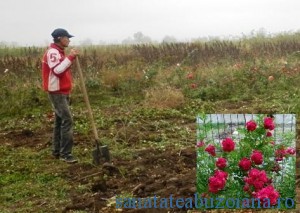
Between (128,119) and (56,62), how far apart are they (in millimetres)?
2540

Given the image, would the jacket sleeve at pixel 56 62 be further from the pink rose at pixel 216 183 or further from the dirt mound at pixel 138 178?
the pink rose at pixel 216 183

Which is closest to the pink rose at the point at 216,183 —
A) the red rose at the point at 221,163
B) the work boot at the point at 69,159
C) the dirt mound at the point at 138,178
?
the red rose at the point at 221,163

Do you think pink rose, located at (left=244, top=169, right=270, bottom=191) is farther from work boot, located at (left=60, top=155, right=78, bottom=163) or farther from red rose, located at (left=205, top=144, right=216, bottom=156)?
work boot, located at (left=60, top=155, right=78, bottom=163)

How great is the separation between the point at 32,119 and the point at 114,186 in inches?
173

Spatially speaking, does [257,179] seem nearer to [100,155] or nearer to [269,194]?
[269,194]

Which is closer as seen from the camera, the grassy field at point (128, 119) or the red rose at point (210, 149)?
the red rose at point (210, 149)

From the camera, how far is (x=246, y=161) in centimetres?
331

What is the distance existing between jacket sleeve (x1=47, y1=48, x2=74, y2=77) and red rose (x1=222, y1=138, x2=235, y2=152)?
3053 mm

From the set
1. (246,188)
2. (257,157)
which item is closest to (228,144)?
(257,157)

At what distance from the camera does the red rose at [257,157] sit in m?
3.24

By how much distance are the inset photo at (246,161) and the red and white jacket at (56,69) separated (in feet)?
9.60

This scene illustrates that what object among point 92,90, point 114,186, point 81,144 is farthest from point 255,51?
point 114,186

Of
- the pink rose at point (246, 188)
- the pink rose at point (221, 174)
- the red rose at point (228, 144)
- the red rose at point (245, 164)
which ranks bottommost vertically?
the pink rose at point (246, 188)

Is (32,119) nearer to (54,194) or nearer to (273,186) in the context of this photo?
(54,194)
